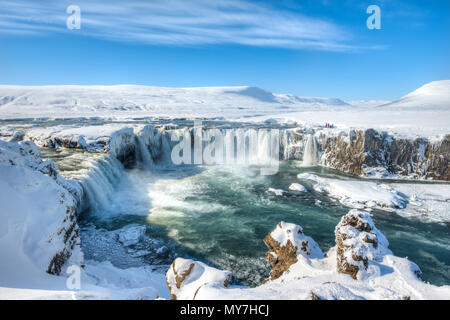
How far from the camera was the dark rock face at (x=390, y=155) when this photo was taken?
59.2 feet

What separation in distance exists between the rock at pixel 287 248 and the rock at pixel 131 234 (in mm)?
5903

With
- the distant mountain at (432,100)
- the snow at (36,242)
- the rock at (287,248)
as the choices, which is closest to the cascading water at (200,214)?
the rock at (287,248)

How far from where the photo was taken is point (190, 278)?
4.27 m

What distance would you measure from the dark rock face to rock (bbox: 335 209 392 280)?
52.0 ft

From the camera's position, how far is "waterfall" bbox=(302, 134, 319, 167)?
77.9 feet

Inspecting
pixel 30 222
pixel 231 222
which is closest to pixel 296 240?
pixel 30 222

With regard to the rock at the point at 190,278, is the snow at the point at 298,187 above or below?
below
